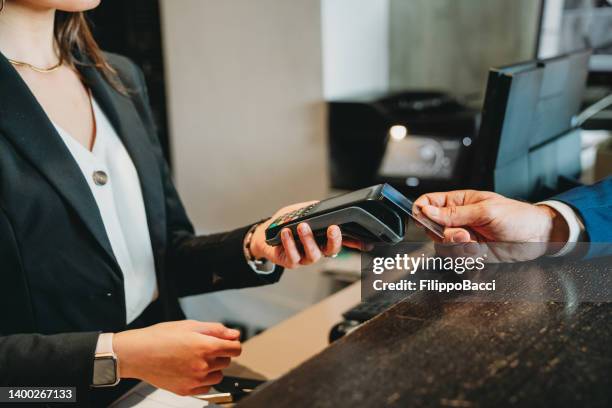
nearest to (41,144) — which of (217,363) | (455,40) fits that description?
(217,363)

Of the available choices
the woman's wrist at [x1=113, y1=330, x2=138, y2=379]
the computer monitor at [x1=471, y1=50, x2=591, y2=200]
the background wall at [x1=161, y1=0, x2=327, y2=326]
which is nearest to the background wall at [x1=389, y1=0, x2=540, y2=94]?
the background wall at [x1=161, y1=0, x2=327, y2=326]

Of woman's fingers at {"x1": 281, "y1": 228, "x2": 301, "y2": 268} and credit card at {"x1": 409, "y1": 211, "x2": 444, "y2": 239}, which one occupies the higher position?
credit card at {"x1": 409, "y1": 211, "x2": 444, "y2": 239}

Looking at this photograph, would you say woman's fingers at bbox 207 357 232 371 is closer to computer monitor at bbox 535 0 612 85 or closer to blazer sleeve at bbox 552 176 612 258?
blazer sleeve at bbox 552 176 612 258

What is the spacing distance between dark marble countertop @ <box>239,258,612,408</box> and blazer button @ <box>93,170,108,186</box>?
608 mm

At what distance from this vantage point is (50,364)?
0.88 meters

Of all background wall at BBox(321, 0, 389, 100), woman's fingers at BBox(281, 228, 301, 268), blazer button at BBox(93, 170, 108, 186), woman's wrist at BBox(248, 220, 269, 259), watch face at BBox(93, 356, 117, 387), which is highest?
background wall at BBox(321, 0, 389, 100)

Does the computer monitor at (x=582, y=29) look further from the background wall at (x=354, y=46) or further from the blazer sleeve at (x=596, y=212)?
the blazer sleeve at (x=596, y=212)

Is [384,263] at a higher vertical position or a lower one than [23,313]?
higher

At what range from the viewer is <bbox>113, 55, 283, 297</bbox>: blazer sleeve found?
119 centimetres

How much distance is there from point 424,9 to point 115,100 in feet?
5.25

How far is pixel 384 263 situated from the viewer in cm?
79

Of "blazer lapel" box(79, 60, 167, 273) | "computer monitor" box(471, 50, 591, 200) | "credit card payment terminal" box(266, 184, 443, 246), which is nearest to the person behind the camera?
"credit card payment terminal" box(266, 184, 443, 246)

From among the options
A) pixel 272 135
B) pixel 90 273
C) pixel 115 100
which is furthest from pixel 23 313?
pixel 272 135

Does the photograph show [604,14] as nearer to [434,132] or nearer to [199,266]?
[434,132]
